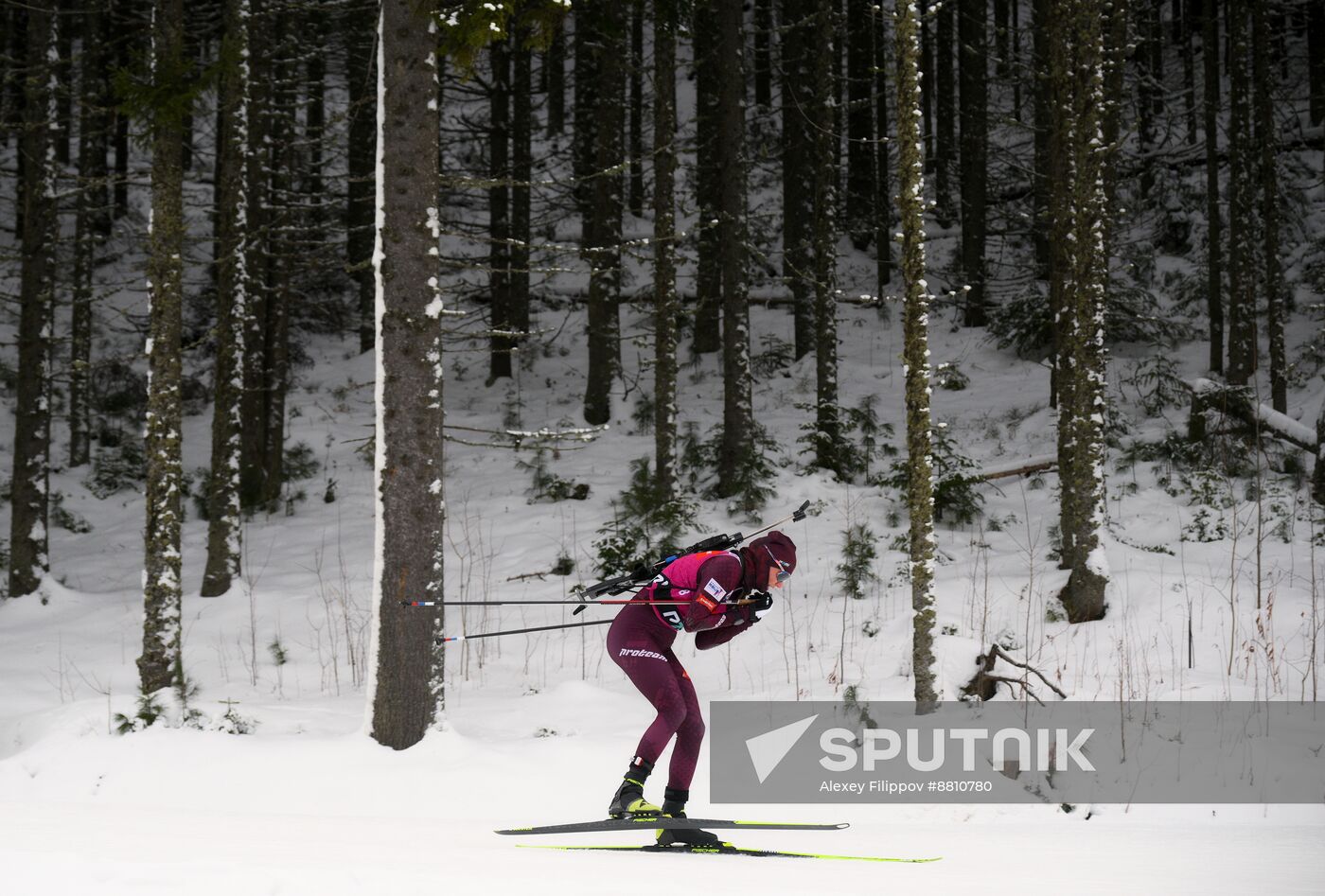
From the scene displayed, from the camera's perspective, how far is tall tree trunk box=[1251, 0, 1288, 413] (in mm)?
16344

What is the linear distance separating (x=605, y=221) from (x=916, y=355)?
10.3 meters

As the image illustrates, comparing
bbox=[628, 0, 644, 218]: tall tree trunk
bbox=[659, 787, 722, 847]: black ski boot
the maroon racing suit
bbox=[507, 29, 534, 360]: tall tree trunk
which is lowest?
bbox=[659, 787, 722, 847]: black ski boot

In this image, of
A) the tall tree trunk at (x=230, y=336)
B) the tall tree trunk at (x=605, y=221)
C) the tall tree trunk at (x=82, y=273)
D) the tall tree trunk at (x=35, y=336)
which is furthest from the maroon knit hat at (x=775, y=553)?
the tall tree trunk at (x=82, y=273)

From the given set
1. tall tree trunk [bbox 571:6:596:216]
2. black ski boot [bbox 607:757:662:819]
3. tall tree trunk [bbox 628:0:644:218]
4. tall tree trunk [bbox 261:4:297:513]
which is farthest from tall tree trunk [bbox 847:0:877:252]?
black ski boot [bbox 607:757:662:819]

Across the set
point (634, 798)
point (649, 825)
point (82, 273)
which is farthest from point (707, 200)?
point (649, 825)

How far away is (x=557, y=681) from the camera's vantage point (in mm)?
9781

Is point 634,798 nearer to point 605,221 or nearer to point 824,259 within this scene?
point 824,259

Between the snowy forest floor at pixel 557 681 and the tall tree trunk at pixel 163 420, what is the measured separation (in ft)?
1.82

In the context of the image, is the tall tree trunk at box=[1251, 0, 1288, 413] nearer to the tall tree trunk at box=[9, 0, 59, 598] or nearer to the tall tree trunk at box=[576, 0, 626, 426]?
the tall tree trunk at box=[576, 0, 626, 426]

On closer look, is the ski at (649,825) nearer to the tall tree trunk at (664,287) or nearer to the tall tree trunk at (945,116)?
the tall tree trunk at (664,287)

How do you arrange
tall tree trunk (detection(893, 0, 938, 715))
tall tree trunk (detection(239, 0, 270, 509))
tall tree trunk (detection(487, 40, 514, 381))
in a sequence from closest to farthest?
tall tree trunk (detection(893, 0, 938, 715)) → tall tree trunk (detection(239, 0, 270, 509)) → tall tree trunk (detection(487, 40, 514, 381))

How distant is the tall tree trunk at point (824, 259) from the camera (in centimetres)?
1523

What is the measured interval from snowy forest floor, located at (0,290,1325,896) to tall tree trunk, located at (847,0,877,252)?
1002 cm

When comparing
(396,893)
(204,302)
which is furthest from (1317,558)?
(204,302)
